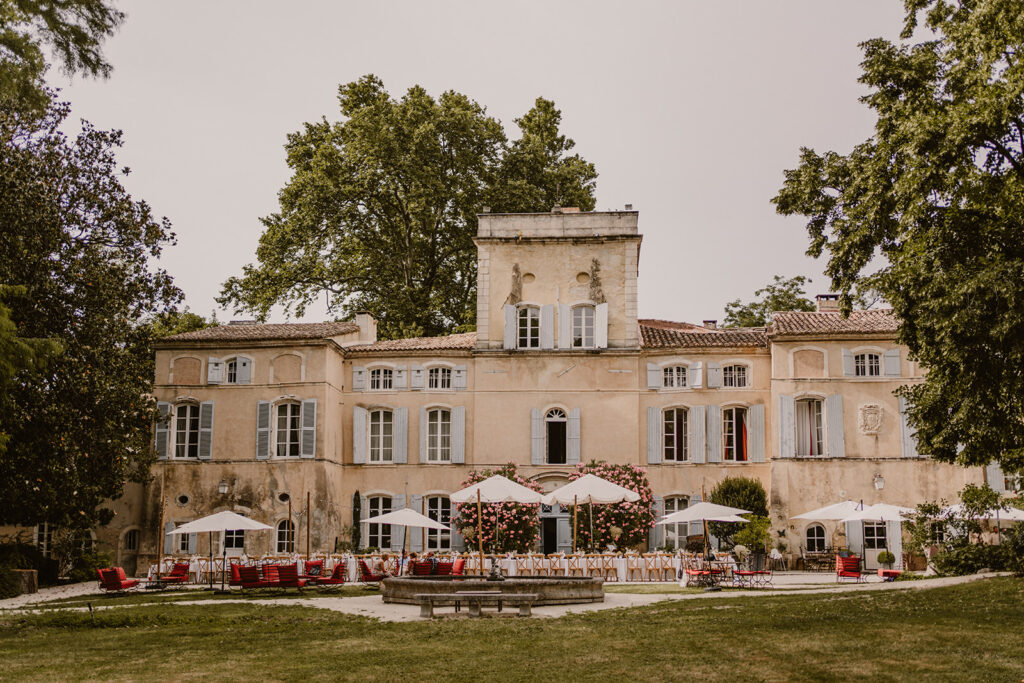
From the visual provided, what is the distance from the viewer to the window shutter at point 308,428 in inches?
1109

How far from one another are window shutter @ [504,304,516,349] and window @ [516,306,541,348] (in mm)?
221

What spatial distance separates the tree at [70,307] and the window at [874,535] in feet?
57.7

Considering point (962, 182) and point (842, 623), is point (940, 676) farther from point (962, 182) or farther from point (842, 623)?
point (962, 182)

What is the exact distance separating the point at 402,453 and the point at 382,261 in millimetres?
9238

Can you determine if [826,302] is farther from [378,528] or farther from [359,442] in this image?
[378,528]

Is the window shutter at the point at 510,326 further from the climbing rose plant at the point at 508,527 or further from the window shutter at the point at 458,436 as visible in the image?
the climbing rose plant at the point at 508,527

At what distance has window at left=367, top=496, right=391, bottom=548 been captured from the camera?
28891 mm

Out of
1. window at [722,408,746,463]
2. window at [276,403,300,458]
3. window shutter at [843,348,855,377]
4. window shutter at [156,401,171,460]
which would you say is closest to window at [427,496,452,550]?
window at [276,403,300,458]

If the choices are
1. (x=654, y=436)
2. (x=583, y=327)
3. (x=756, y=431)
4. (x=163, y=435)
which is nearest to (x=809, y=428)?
(x=756, y=431)

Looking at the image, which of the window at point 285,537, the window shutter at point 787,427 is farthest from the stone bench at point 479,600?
the window shutter at point 787,427

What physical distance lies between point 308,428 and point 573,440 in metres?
6.90

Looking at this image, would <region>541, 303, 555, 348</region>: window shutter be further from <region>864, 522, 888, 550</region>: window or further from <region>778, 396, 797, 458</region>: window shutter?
<region>864, 522, 888, 550</region>: window

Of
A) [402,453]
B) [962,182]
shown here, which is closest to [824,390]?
[402,453]

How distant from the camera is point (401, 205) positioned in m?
35.7
